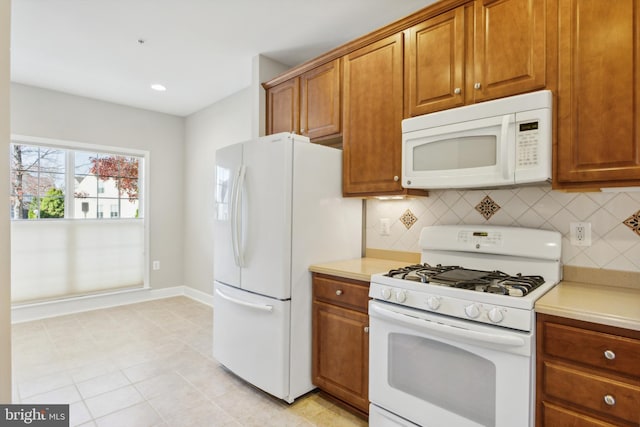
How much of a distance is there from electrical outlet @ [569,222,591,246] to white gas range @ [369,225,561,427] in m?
0.10

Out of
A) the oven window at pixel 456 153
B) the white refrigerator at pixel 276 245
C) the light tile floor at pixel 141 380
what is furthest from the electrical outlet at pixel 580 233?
the light tile floor at pixel 141 380

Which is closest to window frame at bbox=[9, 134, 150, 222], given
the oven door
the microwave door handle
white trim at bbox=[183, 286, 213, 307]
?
white trim at bbox=[183, 286, 213, 307]

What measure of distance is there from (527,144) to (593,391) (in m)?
1.04

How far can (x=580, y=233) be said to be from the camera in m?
1.78

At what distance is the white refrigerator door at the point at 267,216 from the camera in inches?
84.6

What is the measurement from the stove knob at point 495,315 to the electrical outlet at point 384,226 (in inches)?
48.8

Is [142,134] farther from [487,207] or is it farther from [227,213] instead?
[487,207]

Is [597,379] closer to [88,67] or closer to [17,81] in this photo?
[88,67]

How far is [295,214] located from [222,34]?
5.44 feet

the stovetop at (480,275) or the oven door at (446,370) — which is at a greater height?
the stovetop at (480,275)

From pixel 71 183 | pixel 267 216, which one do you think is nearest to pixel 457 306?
pixel 267 216

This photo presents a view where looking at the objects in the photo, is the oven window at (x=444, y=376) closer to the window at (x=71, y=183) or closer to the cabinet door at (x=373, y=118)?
the cabinet door at (x=373, y=118)

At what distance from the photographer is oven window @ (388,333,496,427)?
1.45 metres

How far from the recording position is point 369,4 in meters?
2.32
